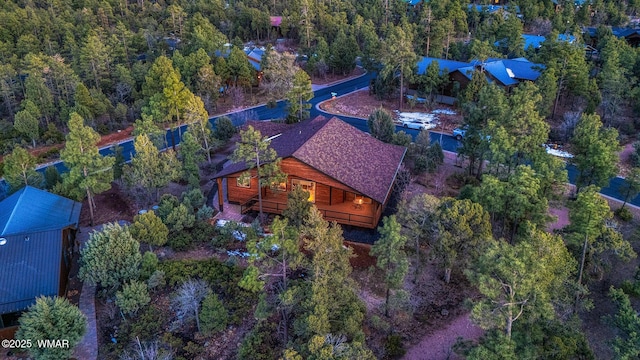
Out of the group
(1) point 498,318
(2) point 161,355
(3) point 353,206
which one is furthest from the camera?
(3) point 353,206

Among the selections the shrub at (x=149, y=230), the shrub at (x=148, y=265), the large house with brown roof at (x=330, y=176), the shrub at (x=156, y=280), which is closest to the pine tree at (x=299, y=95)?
the large house with brown roof at (x=330, y=176)

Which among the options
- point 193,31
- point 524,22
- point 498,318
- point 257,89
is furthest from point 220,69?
point 524,22

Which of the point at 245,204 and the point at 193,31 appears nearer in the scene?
the point at 245,204

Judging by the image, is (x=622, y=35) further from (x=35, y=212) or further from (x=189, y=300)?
(x=35, y=212)

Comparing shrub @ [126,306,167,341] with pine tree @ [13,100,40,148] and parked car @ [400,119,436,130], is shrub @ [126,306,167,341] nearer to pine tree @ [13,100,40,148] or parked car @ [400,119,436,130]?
pine tree @ [13,100,40,148]

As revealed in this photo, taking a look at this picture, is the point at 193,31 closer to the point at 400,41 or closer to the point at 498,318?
the point at 400,41

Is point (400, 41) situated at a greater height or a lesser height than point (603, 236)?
greater

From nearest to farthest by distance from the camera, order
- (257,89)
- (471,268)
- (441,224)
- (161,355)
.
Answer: (161,355)
(471,268)
(441,224)
(257,89)
